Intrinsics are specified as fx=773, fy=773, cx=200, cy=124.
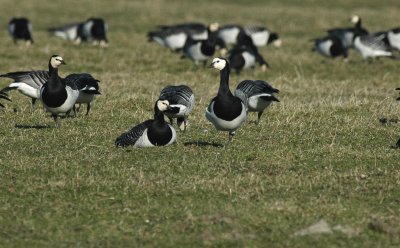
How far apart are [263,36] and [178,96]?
20.1m

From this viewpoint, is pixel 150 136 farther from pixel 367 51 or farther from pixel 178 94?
pixel 367 51

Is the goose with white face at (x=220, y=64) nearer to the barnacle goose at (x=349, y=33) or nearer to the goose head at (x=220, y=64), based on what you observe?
the goose head at (x=220, y=64)

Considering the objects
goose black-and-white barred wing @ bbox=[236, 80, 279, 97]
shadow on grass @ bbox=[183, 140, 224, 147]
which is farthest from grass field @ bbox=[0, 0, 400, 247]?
goose black-and-white barred wing @ bbox=[236, 80, 279, 97]

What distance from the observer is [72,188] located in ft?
40.7

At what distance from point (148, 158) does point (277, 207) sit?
349 centimetres

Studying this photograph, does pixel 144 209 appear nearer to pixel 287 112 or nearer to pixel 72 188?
pixel 72 188

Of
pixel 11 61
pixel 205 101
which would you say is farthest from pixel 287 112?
pixel 11 61

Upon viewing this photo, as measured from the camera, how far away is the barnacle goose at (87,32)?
34188mm

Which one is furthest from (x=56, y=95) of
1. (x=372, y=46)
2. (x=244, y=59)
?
(x=372, y=46)

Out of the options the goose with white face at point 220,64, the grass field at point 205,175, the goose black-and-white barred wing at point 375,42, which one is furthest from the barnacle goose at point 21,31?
the goose with white face at point 220,64

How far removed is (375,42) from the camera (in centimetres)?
3108

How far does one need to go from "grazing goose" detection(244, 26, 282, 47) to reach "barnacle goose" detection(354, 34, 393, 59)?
4.84m

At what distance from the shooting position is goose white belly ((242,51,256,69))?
2766cm

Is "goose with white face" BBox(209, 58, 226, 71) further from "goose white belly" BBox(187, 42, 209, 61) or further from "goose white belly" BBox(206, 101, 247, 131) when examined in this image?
"goose white belly" BBox(187, 42, 209, 61)
